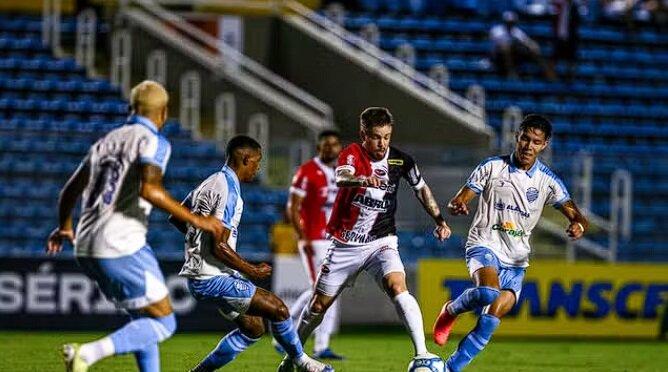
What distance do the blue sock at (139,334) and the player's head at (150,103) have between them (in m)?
1.14

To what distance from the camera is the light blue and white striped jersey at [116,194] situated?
8586 millimetres

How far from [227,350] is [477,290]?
83.1 inches

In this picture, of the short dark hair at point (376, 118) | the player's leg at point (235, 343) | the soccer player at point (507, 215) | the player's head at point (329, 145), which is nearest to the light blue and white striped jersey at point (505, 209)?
the soccer player at point (507, 215)

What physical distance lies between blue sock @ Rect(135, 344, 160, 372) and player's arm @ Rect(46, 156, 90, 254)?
33.9 inches

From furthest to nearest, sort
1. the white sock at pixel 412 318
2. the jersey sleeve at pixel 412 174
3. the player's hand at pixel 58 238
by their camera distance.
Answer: the jersey sleeve at pixel 412 174, the white sock at pixel 412 318, the player's hand at pixel 58 238

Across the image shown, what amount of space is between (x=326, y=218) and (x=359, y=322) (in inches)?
227

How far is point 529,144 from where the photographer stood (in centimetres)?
1155

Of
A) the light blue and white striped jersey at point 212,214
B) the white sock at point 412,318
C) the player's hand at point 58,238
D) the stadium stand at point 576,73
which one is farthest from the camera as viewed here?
the stadium stand at point 576,73

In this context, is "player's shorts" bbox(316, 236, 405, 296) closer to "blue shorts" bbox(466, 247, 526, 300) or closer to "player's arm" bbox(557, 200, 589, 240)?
"blue shorts" bbox(466, 247, 526, 300)

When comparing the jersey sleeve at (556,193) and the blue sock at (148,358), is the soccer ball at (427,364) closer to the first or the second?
the jersey sleeve at (556,193)

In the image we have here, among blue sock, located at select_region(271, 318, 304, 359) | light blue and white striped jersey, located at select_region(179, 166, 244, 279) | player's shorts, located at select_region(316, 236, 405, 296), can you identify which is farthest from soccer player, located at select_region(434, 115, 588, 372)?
light blue and white striped jersey, located at select_region(179, 166, 244, 279)

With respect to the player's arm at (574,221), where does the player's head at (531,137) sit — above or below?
above

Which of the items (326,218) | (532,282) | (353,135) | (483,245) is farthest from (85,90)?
(483,245)

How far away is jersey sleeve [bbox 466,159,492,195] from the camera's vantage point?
1159 centimetres
